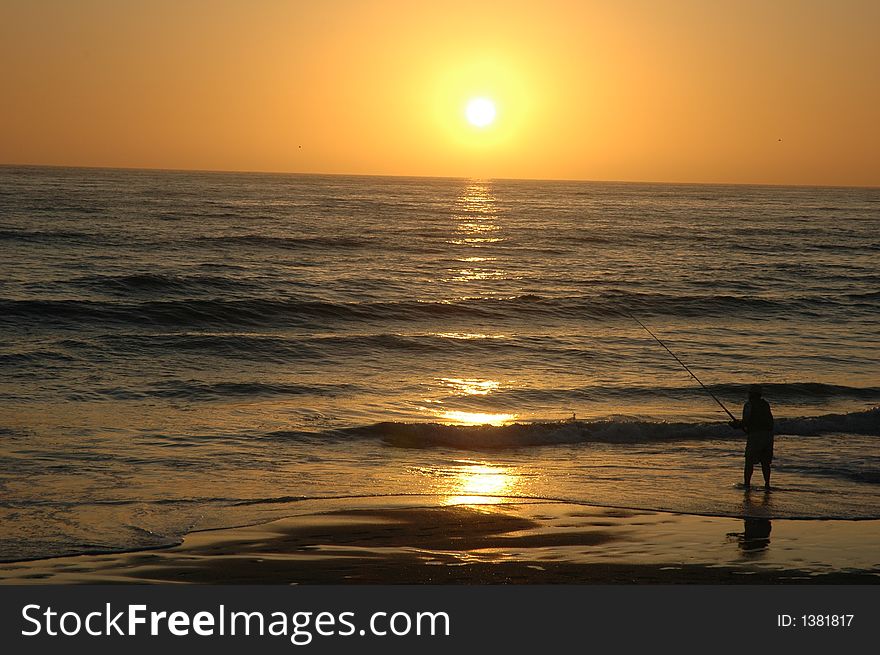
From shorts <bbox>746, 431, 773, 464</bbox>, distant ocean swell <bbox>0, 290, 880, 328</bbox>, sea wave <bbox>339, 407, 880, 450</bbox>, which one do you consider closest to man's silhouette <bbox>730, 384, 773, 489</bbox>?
shorts <bbox>746, 431, 773, 464</bbox>

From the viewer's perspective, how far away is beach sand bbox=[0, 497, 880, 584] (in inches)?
316

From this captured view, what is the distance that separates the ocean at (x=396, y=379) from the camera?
37.5 feet

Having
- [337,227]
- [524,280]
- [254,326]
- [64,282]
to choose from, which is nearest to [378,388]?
[254,326]

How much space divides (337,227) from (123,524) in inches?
1823

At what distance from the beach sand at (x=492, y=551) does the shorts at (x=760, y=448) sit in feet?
5.82

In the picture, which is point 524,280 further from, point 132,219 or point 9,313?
point 132,219

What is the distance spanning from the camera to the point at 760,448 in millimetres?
11883

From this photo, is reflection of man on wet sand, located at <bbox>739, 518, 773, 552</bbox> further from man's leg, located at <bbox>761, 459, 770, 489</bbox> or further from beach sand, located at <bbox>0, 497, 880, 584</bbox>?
man's leg, located at <bbox>761, 459, 770, 489</bbox>

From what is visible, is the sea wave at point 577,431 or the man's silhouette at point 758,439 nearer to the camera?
the man's silhouette at point 758,439

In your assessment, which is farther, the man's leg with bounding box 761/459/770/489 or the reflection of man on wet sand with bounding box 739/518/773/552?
the man's leg with bounding box 761/459/770/489

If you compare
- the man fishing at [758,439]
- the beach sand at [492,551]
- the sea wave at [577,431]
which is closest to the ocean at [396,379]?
the sea wave at [577,431]

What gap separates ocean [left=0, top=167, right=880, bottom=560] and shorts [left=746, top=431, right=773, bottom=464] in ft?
1.45

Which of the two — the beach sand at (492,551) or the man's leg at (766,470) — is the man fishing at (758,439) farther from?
the beach sand at (492,551)

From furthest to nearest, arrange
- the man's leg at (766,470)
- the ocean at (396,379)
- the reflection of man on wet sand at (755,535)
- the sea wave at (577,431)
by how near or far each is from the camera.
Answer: the sea wave at (577,431) → the man's leg at (766,470) → the ocean at (396,379) → the reflection of man on wet sand at (755,535)
